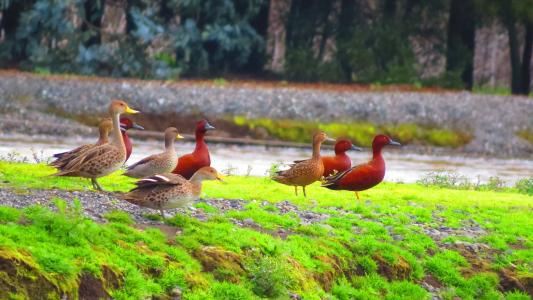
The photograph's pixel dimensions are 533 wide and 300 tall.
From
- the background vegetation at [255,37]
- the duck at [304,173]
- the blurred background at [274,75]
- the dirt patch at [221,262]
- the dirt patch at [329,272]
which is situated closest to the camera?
the dirt patch at [221,262]

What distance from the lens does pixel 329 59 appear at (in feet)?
162

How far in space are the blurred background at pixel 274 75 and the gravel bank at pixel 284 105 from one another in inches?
2.0

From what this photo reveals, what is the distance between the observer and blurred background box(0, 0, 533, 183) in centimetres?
4072

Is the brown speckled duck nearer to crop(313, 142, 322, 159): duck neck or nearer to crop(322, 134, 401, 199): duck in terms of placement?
crop(313, 142, 322, 159): duck neck

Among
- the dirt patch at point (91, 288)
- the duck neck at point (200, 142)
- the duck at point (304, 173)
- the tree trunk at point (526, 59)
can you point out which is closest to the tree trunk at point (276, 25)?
the tree trunk at point (526, 59)

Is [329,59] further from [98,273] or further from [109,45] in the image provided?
[98,273]

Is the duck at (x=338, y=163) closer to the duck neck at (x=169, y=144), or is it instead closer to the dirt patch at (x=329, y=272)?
the duck neck at (x=169, y=144)

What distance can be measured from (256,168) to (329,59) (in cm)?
1847

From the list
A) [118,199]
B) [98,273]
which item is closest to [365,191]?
[118,199]

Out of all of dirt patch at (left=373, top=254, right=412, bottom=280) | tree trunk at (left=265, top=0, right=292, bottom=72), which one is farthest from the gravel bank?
dirt patch at (left=373, top=254, right=412, bottom=280)

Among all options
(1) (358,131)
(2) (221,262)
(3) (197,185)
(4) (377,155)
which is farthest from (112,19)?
(2) (221,262)

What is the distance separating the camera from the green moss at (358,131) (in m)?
40.8

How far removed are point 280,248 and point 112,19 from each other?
106 ft

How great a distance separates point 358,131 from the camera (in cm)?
4094
